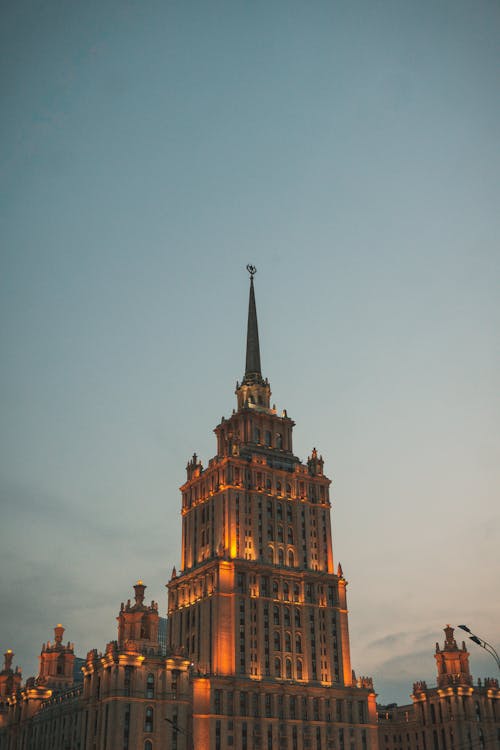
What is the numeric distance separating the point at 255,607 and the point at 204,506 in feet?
82.4

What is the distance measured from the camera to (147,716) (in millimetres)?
131125

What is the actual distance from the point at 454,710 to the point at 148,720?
229 ft

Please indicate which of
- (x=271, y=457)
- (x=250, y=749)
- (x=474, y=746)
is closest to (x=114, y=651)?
(x=250, y=749)

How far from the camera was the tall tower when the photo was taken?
471 feet

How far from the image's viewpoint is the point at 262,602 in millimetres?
155875

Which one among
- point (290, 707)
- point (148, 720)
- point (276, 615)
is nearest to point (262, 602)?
point (276, 615)

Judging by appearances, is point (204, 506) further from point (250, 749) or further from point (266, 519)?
point (250, 749)

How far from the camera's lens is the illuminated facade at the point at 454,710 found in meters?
168

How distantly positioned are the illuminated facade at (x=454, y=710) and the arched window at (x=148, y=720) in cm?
6721

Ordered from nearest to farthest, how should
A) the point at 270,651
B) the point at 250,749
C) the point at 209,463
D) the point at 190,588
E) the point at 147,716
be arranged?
the point at 147,716 < the point at 250,749 < the point at 270,651 < the point at 190,588 < the point at 209,463

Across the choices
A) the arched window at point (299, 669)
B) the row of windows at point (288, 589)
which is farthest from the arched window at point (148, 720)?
the arched window at point (299, 669)

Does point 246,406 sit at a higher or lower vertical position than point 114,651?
higher

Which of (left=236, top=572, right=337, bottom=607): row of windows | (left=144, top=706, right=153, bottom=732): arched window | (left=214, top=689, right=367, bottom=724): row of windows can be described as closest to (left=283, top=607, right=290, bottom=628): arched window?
(left=236, top=572, right=337, bottom=607): row of windows

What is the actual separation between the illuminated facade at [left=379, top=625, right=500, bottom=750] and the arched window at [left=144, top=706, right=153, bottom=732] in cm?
6721
